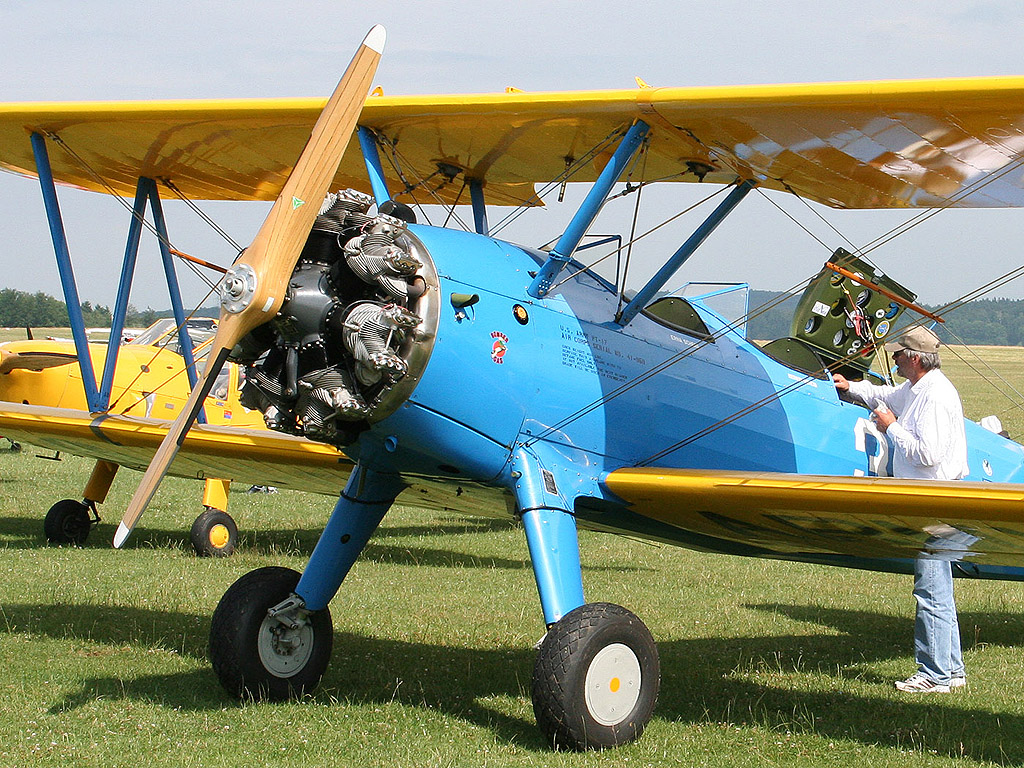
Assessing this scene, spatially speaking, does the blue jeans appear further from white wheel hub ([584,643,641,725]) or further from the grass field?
white wheel hub ([584,643,641,725])

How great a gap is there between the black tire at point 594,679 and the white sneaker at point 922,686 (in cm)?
201

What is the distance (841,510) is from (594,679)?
1367mm

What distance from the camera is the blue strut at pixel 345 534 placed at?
6.04m

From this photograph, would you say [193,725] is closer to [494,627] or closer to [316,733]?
[316,733]

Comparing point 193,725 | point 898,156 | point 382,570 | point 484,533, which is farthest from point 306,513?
point 898,156

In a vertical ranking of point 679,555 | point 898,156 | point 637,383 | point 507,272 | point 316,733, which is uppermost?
point 898,156

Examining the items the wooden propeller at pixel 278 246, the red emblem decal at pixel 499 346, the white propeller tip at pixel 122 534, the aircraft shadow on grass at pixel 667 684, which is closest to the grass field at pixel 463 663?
the aircraft shadow on grass at pixel 667 684

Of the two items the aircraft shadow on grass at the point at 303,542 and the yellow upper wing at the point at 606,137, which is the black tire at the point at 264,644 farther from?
the aircraft shadow on grass at the point at 303,542

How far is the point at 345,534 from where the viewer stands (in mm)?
6152

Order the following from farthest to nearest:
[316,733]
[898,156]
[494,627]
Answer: [494,627] → [898,156] → [316,733]

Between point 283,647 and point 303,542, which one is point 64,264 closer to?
point 283,647

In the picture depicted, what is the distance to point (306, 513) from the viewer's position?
13.7 metres

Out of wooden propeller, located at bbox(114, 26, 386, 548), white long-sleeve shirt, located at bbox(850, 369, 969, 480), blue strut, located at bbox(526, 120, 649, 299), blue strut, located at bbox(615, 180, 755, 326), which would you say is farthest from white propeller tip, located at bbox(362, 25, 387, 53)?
white long-sleeve shirt, located at bbox(850, 369, 969, 480)

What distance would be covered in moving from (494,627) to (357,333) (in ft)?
11.7
